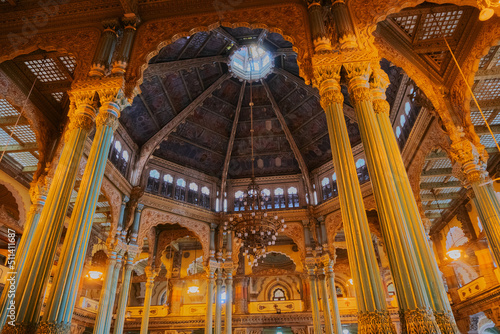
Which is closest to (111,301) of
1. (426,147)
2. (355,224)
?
(355,224)

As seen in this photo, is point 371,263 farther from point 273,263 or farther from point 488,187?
point 273,263

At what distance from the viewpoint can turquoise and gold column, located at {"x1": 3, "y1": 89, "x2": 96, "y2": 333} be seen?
539cm

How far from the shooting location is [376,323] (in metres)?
4.79

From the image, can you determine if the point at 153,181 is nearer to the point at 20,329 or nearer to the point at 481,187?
the point at 20,329

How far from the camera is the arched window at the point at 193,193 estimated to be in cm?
1667

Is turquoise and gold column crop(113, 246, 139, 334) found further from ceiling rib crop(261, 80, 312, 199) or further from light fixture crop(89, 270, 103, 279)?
ceiling rib crop(261, 80, 312, 199)

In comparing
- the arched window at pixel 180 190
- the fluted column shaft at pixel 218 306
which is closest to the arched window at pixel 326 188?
the fluted column shaft at pixel 218 306

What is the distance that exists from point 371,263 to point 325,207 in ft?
35.8

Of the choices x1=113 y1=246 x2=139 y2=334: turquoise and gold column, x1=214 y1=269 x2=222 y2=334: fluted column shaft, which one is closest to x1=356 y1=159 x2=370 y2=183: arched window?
x1=214 y1=269 x2=222 y2=334: fluted column shaft

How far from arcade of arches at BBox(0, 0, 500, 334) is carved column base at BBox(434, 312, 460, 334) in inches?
1.3

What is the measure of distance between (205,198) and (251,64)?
6763 millimetres

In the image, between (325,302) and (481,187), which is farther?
(325,302)

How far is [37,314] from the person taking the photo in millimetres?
5430

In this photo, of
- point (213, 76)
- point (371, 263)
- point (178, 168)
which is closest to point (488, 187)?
point (371, 263)
